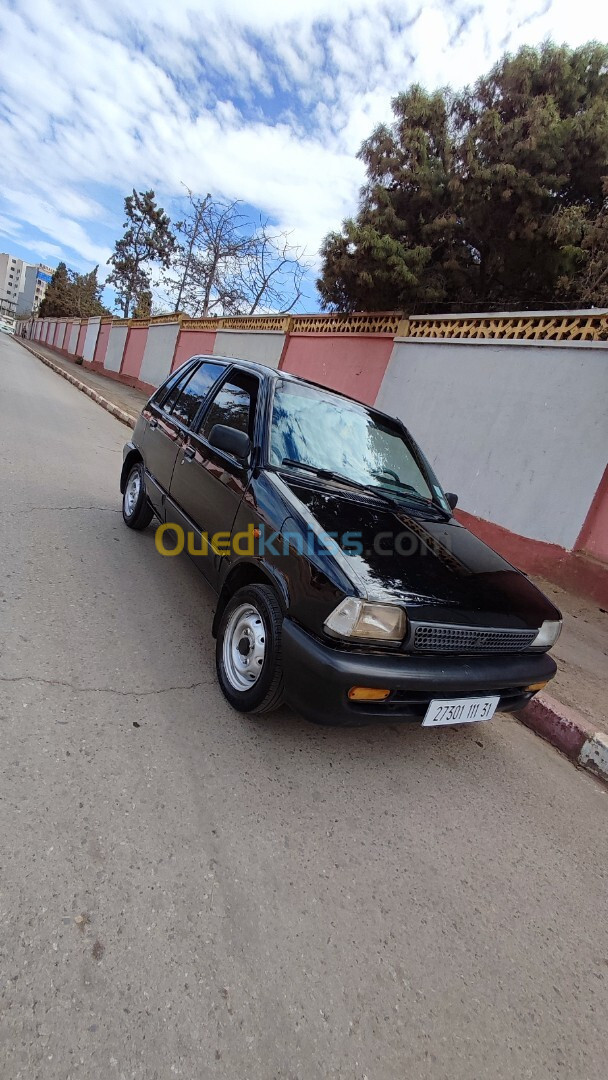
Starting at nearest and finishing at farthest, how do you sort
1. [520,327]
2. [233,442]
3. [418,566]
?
1. [418,566]
2. [233,442]
3. [520,327]

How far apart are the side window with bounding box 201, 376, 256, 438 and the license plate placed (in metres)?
1.80

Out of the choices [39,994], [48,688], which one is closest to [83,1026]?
[39,994]

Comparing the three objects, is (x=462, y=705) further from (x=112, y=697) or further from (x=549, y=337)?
(x=549, y=337)

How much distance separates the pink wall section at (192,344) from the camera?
1688 centimetres

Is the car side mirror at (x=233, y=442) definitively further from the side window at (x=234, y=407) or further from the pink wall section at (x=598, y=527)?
the pink wall section at (x=598, y=527)

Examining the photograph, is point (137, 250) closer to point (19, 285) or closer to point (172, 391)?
point (172, 391)

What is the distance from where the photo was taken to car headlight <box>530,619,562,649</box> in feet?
8.62

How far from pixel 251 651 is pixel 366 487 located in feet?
3.91

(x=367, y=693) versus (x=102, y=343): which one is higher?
(x=102, y=343)

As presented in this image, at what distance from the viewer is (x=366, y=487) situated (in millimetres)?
3102

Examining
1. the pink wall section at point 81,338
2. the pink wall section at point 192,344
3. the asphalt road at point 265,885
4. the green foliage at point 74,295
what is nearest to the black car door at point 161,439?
the asphalt road at point 265,885

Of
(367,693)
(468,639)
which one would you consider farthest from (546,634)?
(367,693)

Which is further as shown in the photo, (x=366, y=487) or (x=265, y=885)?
(x=366, y=487)

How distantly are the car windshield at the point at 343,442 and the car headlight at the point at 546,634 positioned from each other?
1.13 metres
